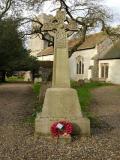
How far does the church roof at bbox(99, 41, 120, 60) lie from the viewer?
44.6 meters

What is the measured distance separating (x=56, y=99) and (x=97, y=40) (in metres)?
42.2

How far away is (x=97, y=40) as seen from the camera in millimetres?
51219

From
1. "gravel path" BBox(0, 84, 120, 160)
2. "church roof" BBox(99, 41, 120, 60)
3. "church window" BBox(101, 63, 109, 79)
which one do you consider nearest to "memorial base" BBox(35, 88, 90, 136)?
"gravel path" BBox(0, 84, 120, 160)

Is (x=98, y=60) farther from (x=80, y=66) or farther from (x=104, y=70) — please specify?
(x=80, y=66)

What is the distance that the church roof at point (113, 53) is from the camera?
146 ft

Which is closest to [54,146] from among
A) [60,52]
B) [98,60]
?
[60,52]

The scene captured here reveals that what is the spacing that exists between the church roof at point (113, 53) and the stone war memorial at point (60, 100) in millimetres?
33788

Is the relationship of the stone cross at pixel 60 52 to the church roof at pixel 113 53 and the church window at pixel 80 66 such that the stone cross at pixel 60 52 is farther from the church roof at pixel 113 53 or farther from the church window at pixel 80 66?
the church window at pixel 80 66

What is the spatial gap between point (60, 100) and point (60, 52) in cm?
136

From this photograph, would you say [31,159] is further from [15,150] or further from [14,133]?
[14,133]

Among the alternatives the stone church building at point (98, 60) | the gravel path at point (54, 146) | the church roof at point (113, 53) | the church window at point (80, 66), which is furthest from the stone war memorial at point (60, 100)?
the church window at point (80, 66)

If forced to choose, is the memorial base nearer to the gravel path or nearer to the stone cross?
the stone cross

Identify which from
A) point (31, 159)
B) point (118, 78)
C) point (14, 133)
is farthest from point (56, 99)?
point (118, 78)

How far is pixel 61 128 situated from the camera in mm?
8844
